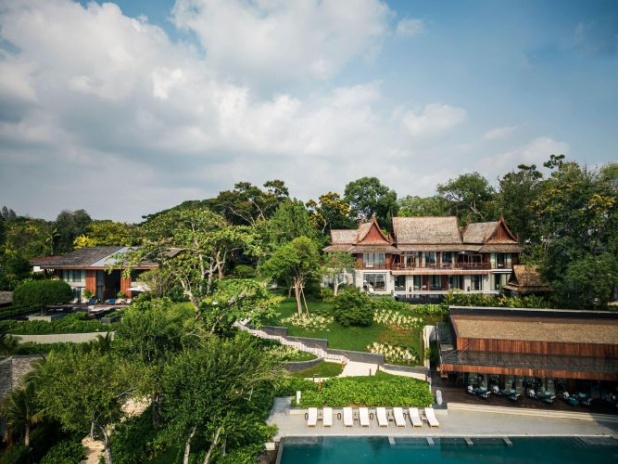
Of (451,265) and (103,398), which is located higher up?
(451,265)

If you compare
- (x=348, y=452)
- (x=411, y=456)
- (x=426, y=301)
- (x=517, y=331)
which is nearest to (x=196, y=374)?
(x=348, y=452)

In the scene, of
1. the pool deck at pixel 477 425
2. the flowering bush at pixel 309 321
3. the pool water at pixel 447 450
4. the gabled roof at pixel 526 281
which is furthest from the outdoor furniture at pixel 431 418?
the gabled roof at pixel 526 281

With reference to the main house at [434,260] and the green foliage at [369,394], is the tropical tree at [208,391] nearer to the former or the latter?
the green foliage at [369,394]

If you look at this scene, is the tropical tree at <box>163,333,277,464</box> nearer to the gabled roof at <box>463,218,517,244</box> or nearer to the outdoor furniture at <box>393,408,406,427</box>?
the outdoor furniture at <box>393,408,406,427</box>

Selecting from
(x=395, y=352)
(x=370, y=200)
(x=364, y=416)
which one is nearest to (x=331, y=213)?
(x=370, y=200)

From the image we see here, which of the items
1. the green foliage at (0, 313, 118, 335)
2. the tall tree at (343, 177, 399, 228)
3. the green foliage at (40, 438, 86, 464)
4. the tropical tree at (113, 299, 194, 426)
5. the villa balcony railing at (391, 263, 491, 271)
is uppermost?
the tall tree at (343, 177, 399, 228)

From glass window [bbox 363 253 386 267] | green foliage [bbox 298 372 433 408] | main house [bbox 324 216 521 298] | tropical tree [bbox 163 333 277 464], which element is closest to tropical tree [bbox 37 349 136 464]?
tropical tree [bbox 163 333 277 464]

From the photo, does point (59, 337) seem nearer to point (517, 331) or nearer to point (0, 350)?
point (0, 350)
